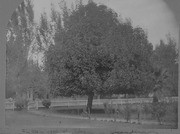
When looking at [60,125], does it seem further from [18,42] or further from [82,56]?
[18,42]

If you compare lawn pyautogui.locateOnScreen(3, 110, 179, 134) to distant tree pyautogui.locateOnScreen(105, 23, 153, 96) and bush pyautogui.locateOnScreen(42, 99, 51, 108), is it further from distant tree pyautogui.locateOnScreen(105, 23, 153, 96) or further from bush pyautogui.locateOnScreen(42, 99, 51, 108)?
distant tree pyautogui.locateOnScreen(105, 23, 153, 96)

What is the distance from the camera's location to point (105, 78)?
21.5 feet

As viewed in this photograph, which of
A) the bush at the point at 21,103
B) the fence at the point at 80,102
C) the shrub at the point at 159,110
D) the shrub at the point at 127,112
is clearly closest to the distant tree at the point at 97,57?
the fence at the point at 80,102

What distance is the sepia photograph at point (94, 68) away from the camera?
21.3 feet

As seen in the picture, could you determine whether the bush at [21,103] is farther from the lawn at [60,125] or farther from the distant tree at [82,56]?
the distant tree at [82,56]

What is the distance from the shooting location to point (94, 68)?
656cm

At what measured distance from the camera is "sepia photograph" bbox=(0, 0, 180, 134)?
6.48 m

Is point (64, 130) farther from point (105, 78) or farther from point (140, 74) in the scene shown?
point (140, 74)

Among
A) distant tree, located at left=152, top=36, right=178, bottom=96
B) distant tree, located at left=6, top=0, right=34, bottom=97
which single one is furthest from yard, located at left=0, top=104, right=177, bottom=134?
distant tree, located at left=152, top=36, right=178, bottom=96

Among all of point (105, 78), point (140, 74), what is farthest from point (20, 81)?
point (140, 74)

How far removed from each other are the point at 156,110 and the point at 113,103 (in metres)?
0.70

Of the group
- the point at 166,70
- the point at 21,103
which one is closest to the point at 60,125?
the point at 21,103

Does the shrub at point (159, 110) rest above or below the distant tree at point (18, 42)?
below

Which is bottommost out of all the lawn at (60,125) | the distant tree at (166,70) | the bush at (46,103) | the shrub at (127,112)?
the lawn at (60,125)
